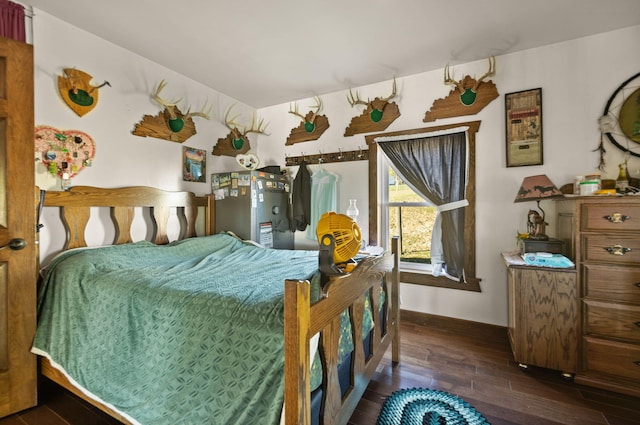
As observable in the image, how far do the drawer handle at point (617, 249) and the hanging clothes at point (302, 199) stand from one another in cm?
260

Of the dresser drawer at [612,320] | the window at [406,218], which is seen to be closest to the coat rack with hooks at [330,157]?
the window at [406,218]

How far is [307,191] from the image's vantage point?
3.41 m

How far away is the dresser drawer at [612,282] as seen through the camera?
173cm

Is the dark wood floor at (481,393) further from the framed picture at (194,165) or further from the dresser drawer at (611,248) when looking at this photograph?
the framed picture at (194,165)

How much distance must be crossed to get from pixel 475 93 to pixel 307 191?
2038 millimetres

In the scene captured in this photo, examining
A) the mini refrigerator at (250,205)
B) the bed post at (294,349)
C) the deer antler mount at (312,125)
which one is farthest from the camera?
the deer antler mount at (312,125)

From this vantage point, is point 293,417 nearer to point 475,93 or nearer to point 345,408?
point 345,408

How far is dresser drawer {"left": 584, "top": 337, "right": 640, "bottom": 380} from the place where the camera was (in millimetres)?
1716

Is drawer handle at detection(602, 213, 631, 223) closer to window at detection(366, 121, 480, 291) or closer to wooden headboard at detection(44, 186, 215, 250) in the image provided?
window at detection(366, 121, 480, 291)

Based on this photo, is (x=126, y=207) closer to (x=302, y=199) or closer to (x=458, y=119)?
(x=302, y=199)

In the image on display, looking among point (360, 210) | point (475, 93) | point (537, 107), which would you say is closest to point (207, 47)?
point (360, 210)

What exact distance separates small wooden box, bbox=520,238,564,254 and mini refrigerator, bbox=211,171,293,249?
2.39m

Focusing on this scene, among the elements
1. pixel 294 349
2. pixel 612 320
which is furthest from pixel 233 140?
pixel 612 320

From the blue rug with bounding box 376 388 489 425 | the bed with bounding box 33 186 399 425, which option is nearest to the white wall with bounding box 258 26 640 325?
the bed with bounding box 33 186 399 425
